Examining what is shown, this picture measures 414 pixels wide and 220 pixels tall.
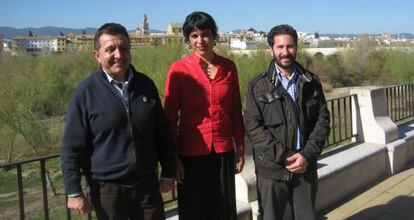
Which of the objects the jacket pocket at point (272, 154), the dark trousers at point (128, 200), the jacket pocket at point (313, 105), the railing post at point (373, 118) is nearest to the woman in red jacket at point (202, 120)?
the jacket pocket at point (272, 154)

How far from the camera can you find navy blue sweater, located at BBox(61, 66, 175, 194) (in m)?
2.27

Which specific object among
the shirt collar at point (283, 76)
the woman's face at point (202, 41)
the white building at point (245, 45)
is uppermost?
the white building at point (245, 45)

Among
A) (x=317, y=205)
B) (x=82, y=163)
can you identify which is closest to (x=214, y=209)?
(x=82, y=163)

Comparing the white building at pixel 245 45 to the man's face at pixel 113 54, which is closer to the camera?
the man's face at pixel 113 54

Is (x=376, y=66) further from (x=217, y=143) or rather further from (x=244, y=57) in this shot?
(x=217, y=143)

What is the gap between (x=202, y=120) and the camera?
2793 millimetres

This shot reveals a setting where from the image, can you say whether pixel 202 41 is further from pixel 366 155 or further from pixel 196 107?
pixel 366 155

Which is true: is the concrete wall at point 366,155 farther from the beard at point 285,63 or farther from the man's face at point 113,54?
the man's face at point 113,54

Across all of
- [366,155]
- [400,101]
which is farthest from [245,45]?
[366,155]

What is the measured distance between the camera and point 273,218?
9.83 feet

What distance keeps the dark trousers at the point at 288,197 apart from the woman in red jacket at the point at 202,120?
26cm

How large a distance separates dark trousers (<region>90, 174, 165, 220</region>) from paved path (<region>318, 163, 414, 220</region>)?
233 centimetres

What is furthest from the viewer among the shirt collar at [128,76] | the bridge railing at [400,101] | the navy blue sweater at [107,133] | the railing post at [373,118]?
the bridge railing at [400,101]

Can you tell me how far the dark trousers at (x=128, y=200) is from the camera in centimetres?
237
